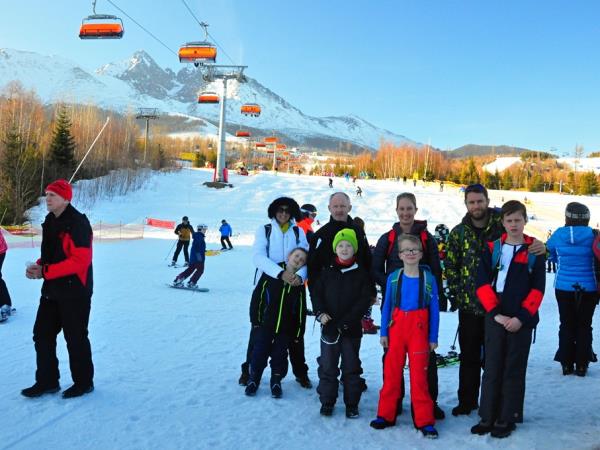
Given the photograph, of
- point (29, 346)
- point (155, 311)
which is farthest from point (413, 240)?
point (155, 311)

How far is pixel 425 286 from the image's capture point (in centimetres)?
349

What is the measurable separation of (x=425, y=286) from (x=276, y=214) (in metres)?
1.52

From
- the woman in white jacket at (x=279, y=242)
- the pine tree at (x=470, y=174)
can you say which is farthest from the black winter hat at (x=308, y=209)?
the pine tree at (x=470, y=174)

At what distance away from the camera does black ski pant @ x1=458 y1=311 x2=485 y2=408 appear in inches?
146

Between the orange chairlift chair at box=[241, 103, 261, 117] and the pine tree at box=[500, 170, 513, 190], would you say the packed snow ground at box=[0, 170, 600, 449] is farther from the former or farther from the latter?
the pine tree at box=[500, 170, 513, 190]

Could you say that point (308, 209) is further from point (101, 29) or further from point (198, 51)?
point (198, 51)

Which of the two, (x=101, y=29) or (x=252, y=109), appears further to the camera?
(x=252, y=109)

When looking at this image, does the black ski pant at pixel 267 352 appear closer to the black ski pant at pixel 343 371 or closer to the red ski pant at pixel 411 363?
the black ski pant at pixel 343 371

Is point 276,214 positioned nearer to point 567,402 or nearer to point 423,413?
point 423,413

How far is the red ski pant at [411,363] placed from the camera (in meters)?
3.44

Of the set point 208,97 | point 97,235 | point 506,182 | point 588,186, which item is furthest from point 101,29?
point 506,182

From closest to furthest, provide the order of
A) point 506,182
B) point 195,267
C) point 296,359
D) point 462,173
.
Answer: point 296,359 < point 195,267 < point 506,182 < point 462,173

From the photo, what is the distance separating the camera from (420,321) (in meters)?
3.45

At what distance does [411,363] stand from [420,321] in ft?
1.06
